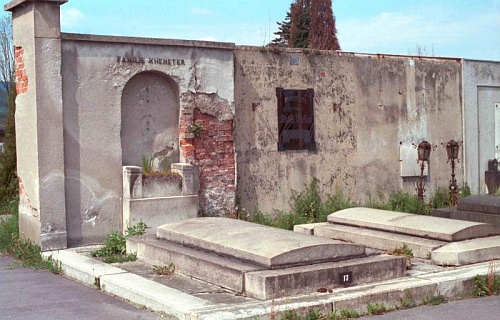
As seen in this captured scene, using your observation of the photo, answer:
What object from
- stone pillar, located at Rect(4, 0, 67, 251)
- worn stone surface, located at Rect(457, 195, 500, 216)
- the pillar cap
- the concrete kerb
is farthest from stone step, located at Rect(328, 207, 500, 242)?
the pillar cap

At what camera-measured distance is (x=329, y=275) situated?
702 centimetres

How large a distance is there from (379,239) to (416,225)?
0.50 meters

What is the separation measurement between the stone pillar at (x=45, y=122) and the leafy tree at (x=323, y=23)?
26710mm

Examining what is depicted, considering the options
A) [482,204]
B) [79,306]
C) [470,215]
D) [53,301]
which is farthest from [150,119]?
[482,204]

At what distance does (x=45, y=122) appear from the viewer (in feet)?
32.0

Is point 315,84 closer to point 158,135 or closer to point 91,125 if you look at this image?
point 158,135

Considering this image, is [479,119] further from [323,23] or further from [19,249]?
[323,23]

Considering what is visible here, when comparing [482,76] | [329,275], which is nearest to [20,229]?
[329,275]

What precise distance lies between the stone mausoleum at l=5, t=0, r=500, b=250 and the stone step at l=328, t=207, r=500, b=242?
7.04ft

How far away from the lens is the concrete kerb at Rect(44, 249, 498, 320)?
20.6ft

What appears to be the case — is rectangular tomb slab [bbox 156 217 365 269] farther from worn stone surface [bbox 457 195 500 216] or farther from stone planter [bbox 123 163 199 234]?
worn stone surface [bbox 457 195 500 216]

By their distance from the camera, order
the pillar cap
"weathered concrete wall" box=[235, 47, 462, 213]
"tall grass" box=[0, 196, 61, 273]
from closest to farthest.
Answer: "tall grass" box=[0, 196, 61, 273] < the pillar cap < "weathered concrete wall" box=[235, 47, 462, 213]

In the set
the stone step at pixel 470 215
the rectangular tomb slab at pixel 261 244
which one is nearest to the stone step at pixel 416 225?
the stone step at pixel 470 215

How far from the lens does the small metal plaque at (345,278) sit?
7.10 meters
